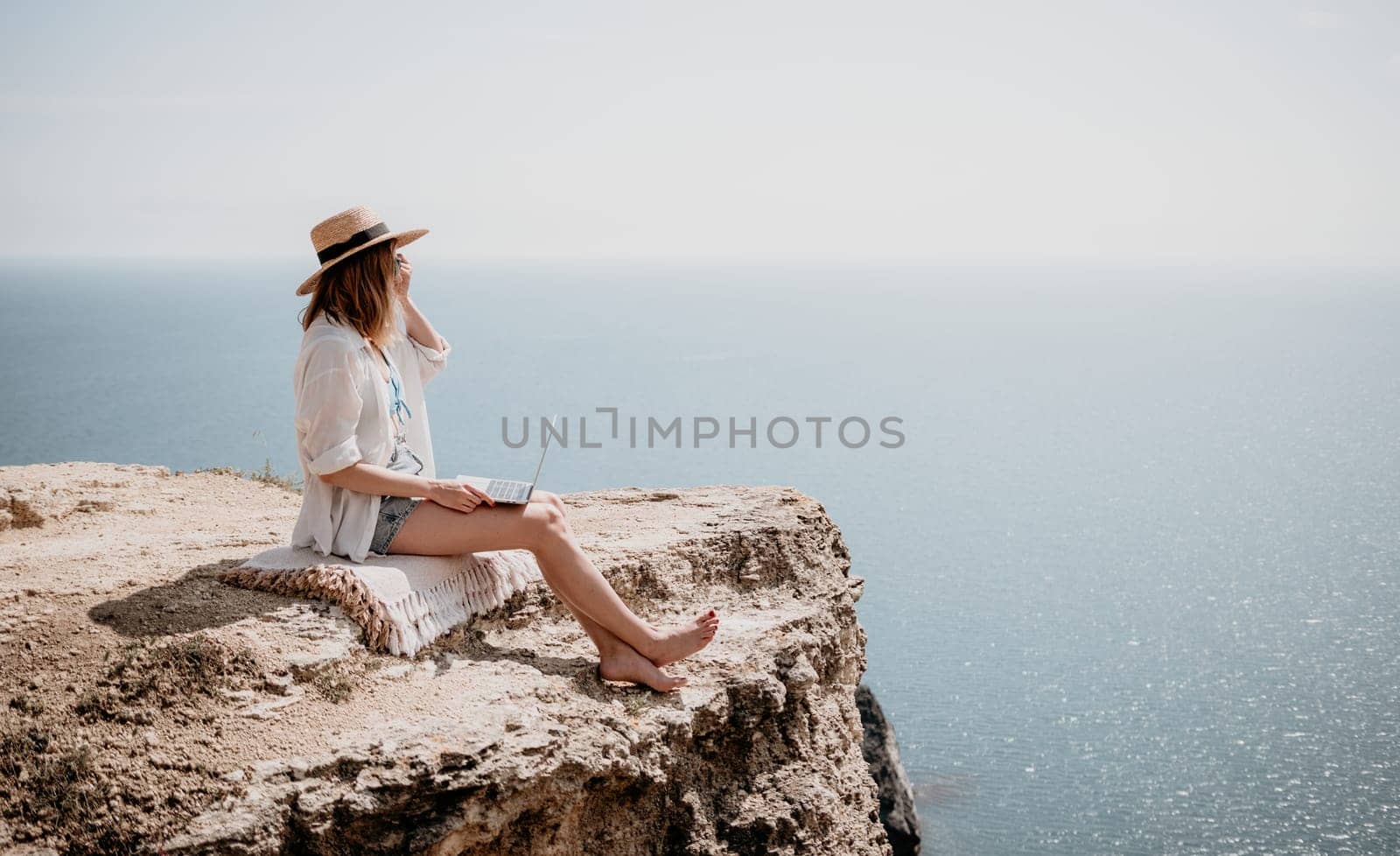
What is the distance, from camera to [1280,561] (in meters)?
43.4

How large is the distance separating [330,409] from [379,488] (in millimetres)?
436

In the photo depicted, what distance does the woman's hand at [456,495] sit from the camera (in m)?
5.05

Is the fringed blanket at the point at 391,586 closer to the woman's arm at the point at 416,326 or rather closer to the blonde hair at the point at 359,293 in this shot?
the blonde hair at the point at 359,293

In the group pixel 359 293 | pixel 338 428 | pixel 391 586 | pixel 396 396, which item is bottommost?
pixel 391 586

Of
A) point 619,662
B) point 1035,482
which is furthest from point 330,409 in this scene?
point 1035,482

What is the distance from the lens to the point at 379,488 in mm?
5031

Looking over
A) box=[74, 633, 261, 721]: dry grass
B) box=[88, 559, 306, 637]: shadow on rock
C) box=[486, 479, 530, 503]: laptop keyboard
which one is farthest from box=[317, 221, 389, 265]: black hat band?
box=[74, 633, 261, 721]: dry grass

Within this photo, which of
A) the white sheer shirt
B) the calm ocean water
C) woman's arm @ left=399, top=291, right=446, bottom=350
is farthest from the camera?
the calm ocean water

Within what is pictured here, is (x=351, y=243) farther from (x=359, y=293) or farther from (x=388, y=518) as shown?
Result: (x=388, y=518)

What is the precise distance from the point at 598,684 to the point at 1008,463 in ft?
200

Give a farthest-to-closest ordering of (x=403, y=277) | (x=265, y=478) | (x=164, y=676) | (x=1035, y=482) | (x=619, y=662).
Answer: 1. (x=1035, y=482)
2. (x=265, y=478)
3. (x=403, y=277)
4. (x=619, y=662)
5. (x=164, y=676)

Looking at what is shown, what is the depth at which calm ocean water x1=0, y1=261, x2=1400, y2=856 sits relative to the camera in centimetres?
2477

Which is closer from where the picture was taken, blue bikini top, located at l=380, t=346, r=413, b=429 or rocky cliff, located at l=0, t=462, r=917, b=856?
rocky cliff, located at l=0, t=462, r=917, b=856

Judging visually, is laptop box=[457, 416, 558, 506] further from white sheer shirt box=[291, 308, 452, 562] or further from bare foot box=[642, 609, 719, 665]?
bare foot box=[642, 609, 719, 665]
